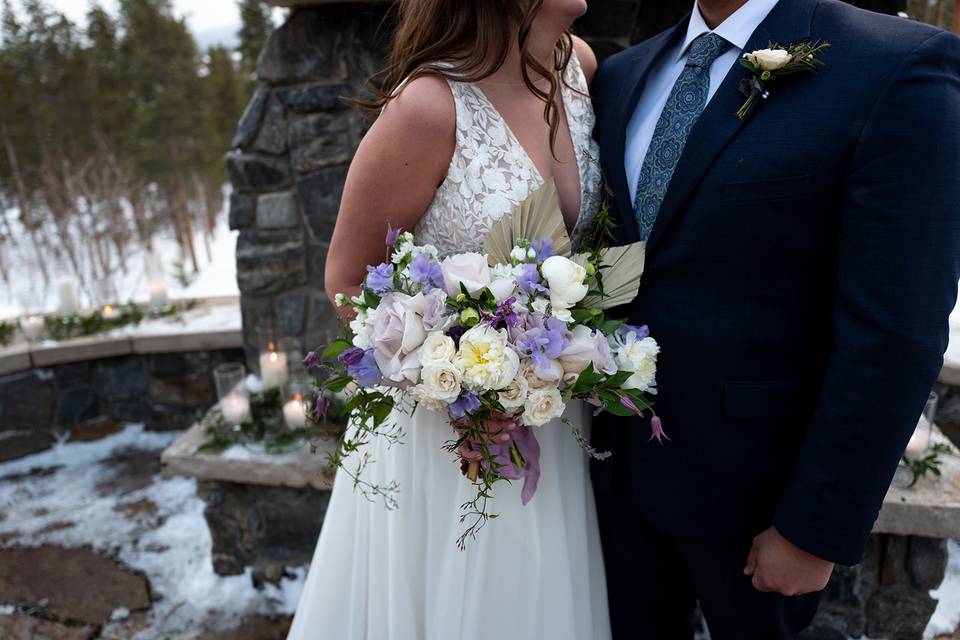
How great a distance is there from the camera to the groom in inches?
39.7

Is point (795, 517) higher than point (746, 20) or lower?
lower

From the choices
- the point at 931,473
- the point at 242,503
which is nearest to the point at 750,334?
the point at 931,473

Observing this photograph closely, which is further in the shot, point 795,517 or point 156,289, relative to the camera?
point 156,289

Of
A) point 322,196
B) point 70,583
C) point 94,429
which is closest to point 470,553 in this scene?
point 322,196

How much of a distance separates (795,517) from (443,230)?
2.99 ft

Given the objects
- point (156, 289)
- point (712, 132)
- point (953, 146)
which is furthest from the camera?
point (156, 289)

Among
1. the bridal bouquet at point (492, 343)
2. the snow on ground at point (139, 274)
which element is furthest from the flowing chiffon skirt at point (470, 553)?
the snow on ground at point (139, 274)

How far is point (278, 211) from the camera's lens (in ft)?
9.49

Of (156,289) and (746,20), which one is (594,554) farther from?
(156,289)

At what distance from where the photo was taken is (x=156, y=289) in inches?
159

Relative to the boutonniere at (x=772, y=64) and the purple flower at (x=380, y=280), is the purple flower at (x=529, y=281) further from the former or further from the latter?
the boutonniere at (x=772, y=64)

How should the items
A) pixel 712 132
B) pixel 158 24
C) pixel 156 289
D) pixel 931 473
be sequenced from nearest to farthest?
pixel 712 132 → pixel 931 473 → pixel 156 289 → pixel 158 24

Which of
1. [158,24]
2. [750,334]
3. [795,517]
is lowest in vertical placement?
[795,517]

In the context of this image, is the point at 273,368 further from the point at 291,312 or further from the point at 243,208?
the point at 243,208
